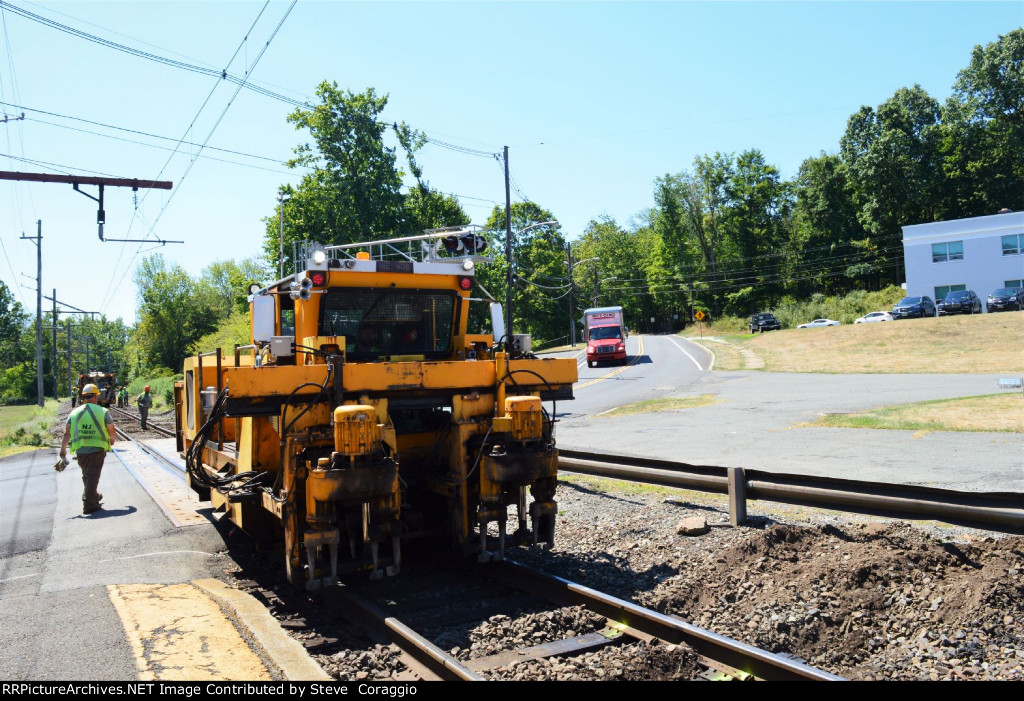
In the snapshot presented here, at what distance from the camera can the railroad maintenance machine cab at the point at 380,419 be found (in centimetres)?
576

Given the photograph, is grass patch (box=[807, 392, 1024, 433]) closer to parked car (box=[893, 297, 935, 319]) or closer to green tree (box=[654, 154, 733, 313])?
parked car (box=[893, 297, 935, 319])

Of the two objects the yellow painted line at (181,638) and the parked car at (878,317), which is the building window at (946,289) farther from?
the yellow painted line at (181,638)

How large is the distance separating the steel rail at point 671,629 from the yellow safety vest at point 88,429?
6.78 meters

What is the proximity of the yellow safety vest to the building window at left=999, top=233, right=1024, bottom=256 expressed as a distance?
62.9 meters

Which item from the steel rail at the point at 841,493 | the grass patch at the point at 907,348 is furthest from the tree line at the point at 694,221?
the steel rail at the point at 841,493

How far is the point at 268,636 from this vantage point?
5.28m

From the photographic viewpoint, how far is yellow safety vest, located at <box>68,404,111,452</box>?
1038 cm

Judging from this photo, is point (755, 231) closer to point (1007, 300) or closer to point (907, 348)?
point (1007, 300)

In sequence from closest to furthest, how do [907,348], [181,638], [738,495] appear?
1. [181,638]
2. [738,495]
3. [907,348]

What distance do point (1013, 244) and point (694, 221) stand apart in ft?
155

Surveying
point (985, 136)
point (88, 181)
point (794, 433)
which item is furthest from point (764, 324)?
point (88, 181)

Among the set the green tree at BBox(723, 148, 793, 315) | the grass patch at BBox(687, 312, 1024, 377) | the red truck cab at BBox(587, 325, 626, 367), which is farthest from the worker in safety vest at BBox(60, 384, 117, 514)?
the green tree at BBox(723, 148, 793, 315)
